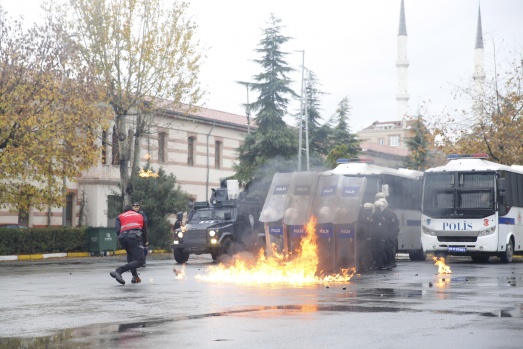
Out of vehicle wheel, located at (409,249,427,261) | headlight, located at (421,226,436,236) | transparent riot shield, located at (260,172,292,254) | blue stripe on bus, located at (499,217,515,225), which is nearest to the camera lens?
transparent riot shield, located at (260,172,292,254)

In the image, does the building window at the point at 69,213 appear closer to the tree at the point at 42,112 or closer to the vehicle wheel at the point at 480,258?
the tree at the point at 42,112

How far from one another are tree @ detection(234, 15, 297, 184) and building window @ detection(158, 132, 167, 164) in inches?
215

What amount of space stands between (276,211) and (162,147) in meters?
28.6

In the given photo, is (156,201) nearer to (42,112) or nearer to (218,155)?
(42,112)

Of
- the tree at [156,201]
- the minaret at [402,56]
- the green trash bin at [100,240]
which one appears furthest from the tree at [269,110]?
the minaret at [402,56]

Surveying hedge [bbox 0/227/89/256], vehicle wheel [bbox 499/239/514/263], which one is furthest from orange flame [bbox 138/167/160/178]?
vehicle wheel [bbox 499/239/514/263]

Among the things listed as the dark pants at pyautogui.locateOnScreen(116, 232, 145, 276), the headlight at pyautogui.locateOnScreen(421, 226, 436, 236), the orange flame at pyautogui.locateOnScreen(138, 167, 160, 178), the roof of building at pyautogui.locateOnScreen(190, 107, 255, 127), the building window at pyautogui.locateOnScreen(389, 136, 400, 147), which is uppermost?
the building window at pyautogui.locateOnScreen(389, 136, 400, 147)

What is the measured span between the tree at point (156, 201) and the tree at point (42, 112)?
6824 mm

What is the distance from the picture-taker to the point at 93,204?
44.8 meters

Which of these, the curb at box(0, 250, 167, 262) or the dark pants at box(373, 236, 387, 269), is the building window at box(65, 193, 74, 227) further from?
the dark pants at box(373, 236, 387, 269)

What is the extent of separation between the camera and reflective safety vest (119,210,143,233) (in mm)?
18859

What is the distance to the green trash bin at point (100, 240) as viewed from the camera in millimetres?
38094

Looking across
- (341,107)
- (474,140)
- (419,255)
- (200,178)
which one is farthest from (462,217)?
(341,107)

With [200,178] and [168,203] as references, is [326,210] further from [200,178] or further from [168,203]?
[200,178]
